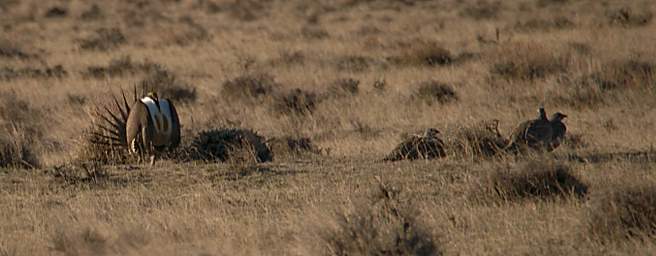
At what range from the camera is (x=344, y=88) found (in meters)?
14.6

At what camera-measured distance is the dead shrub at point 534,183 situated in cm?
684

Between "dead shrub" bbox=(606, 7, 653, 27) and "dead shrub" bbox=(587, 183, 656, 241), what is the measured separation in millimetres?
13983

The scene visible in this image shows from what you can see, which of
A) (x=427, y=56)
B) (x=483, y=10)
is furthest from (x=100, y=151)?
(x=483, y=10)

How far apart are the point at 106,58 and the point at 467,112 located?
31.8 feet

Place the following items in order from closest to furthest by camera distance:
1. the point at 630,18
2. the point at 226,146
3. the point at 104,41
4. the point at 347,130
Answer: the point at 226,146 < the point at 347,130 < the point at 630,18 < the point at 104,41

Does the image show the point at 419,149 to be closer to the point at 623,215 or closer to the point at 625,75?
the point at 623,215

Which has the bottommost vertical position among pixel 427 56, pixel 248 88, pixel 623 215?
pixel 427 56

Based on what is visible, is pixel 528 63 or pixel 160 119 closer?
pixel 160 119

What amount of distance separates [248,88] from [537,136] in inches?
271

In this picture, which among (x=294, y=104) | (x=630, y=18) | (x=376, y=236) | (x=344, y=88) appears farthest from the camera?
(x=630, y=18)

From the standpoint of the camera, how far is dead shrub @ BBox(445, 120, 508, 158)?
839 cm

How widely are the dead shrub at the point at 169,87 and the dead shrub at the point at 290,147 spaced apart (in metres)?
3.94

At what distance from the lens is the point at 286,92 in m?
14.1

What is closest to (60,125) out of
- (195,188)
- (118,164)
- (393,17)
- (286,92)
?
(286,92)
